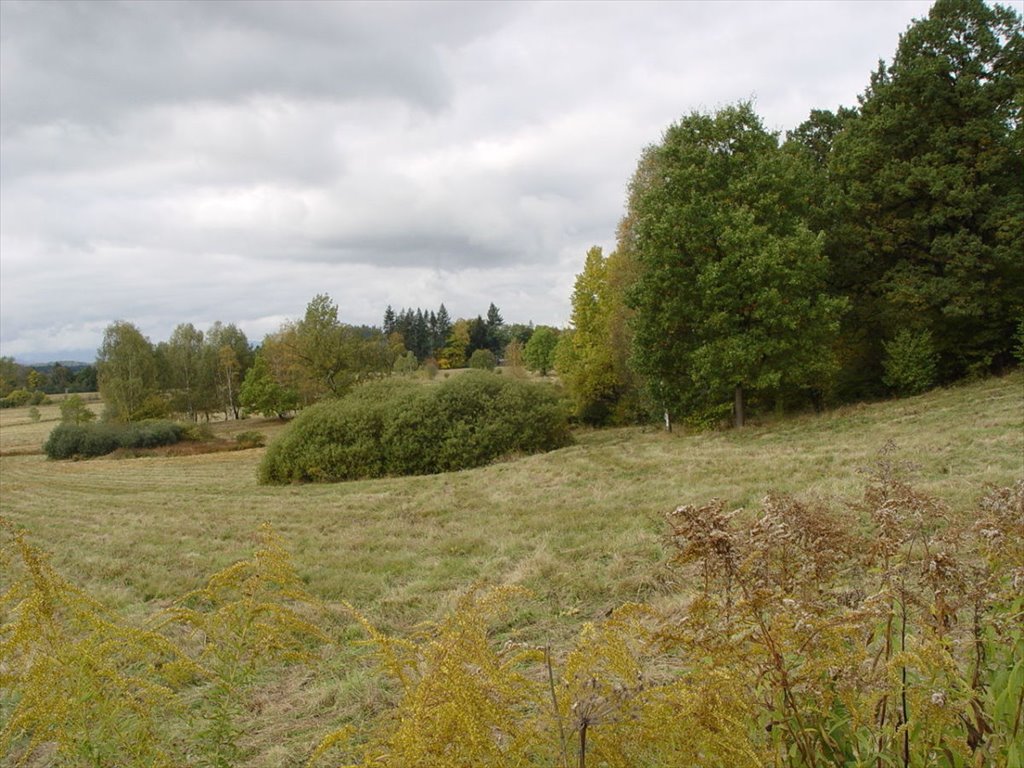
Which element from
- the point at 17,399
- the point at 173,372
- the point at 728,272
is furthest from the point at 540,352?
the point at 17,399

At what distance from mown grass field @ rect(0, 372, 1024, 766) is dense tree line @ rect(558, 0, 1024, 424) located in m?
2.32

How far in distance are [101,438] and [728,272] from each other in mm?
42466

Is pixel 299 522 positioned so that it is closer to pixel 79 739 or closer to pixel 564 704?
pixel 79 739

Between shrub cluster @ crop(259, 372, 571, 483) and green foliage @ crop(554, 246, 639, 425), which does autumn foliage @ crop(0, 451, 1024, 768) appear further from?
green foliage @ crop(554, 246, 639, 425)

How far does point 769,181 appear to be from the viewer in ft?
65.7

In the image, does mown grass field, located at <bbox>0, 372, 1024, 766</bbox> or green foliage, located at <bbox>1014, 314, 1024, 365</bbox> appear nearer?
mown grass field, located at <bbox>0, 372, 1024, 766</bbox>

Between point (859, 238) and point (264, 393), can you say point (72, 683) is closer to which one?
point (859, 238)

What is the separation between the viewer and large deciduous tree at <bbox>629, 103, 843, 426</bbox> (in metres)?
19.2

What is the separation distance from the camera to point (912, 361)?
21.1 metres

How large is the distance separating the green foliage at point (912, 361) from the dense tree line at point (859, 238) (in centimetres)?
5

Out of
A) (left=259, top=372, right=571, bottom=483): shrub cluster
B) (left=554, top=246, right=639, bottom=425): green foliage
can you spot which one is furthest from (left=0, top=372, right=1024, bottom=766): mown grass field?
(left=554, top=246, right=639, bottom=425): green foliage

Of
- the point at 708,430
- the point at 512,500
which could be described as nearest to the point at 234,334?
the point at 708,430

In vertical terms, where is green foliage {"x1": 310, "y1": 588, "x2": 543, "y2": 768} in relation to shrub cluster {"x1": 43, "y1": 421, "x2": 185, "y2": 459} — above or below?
above

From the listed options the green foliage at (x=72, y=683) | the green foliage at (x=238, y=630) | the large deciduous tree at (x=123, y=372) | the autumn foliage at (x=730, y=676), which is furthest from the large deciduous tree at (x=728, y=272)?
the large deciduous tree at (x=123, y=372)
